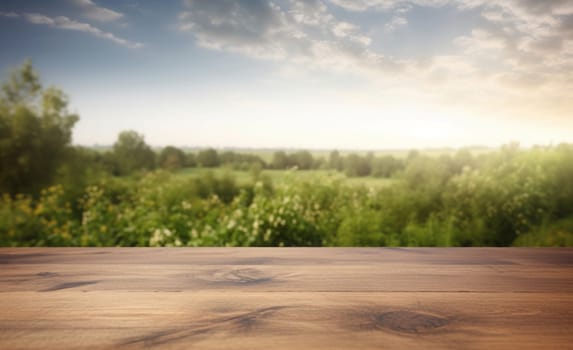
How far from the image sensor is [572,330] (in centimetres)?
70

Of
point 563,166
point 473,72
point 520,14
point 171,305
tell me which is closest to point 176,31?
point 473,72

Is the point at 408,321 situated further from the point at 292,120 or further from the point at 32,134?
the point at 32,134

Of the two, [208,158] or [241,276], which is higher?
[208,158]

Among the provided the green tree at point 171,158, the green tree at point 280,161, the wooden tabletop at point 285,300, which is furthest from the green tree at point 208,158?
the wooden tabletop at point 285,300

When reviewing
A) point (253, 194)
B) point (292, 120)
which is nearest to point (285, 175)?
point (253, 194)

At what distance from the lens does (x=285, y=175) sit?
3.59 metres

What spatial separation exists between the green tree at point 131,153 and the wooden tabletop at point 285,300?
2.44 meters

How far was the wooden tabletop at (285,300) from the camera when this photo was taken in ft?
2.17

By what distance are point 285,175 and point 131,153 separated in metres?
1.47

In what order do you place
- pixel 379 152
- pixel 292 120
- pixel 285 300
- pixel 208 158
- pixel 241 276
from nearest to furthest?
pixel 285 300
pixel 241 276
pixel 292 120
pixel 379 152
pixel 208 158

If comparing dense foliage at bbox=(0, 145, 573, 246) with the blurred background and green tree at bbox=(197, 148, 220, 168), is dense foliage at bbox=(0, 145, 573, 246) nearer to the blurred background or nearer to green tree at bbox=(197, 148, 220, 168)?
the blurred background

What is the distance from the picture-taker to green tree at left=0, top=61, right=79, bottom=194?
336 centimetres

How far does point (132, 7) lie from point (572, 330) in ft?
11.2

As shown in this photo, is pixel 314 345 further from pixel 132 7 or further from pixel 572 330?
pixel 132 7
